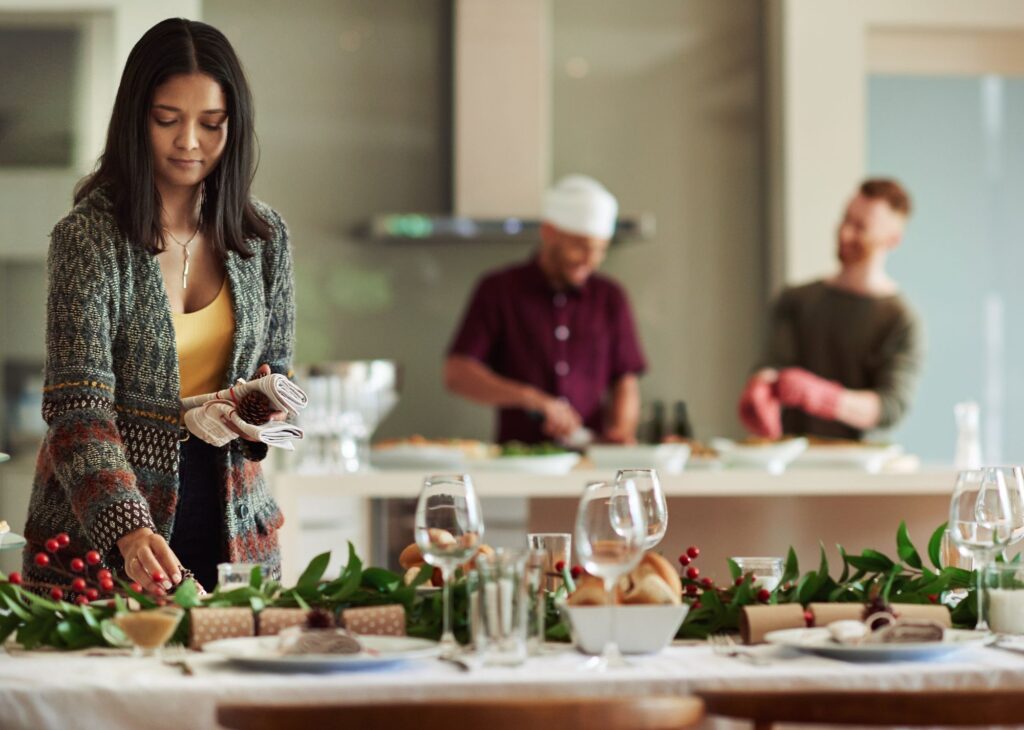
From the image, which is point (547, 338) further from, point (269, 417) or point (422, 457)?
point (269, 417)

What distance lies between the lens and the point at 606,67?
196 inches

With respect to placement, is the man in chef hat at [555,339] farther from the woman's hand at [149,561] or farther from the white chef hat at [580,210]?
the woman's hand at [149,561]

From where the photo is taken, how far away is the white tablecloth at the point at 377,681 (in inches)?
44.5

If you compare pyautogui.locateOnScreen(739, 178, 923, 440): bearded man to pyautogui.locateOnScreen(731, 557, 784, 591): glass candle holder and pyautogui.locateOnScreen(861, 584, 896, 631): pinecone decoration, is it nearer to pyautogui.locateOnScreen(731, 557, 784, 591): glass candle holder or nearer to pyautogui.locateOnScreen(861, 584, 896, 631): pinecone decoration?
pyautogui.locateOnScreen(731, 557, 784, 591): glass candle holder

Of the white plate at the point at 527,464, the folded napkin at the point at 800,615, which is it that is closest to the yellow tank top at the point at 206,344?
the folded napkin at the point at 800,615

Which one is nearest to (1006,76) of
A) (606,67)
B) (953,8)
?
(953,8)

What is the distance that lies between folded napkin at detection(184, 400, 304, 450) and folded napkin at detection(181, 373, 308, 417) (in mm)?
17

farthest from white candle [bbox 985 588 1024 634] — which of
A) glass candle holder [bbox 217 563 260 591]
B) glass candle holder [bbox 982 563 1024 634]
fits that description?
glass candle holder [bbox 217 563 260 591]

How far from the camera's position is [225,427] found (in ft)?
5.53

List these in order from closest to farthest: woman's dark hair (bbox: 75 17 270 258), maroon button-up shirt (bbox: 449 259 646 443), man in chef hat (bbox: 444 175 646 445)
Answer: woman's dark hair (bbox: 75 17 270 258) → man in chef hat (bbox: 444 175 646 445) → maroon button-up shirt (bbox: 449 259 646 443)

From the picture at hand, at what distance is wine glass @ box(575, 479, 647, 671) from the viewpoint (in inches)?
48.5

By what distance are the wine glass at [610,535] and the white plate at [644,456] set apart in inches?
76.0

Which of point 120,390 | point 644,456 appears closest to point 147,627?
point 120,390

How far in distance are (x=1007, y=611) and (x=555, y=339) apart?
9.77 ft
